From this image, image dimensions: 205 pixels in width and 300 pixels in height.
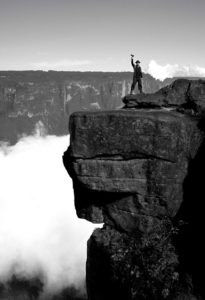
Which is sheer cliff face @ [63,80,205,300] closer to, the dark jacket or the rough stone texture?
the rough stone texture

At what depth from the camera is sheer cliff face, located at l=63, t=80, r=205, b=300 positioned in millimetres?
12773

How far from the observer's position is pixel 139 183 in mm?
13445

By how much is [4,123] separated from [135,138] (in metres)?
160

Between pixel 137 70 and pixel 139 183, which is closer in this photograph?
pixel 139 183

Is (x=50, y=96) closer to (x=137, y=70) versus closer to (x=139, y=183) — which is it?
(x=137, y=70)

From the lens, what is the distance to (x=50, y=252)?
280 ft

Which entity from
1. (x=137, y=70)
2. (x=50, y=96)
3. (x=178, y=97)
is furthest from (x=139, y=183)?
(x=50, y=96)

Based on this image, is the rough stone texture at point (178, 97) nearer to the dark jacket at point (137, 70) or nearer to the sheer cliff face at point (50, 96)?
the dark jacket at point (137, 70)

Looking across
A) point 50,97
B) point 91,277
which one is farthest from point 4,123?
point 91,277

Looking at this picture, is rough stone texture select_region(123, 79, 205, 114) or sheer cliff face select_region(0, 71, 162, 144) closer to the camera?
rough stone texture select_region(123, 79, 205, 114)

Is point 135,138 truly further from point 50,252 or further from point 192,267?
point 50,252

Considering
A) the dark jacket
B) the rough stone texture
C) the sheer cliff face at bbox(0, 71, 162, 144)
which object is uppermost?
the dark jacket

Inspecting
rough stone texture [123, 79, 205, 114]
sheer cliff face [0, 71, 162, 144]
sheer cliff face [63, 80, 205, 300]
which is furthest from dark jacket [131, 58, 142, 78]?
sheer cliff face [0, 71, 162, 144]

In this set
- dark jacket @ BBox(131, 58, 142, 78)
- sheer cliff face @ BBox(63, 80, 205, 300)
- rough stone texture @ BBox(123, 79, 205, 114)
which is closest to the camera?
sheer cliff face @ BBox(63, 80, 205, 300)
